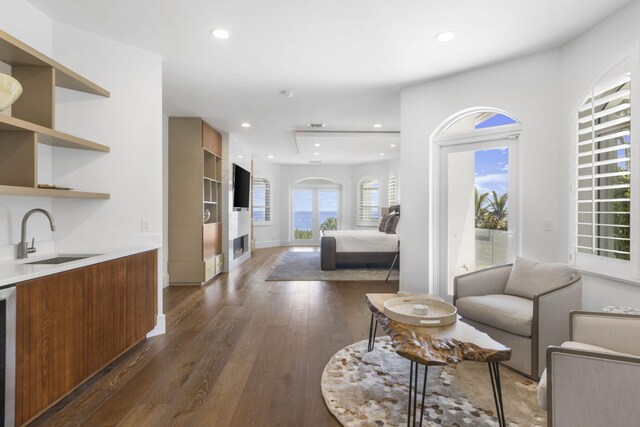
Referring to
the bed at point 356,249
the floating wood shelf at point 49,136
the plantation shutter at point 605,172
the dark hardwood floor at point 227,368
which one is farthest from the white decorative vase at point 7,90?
the bed at point 356,249

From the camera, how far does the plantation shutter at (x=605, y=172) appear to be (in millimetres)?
2318

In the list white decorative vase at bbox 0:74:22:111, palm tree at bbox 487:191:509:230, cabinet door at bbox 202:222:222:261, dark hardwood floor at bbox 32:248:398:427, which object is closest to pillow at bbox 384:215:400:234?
dark hardwood floor at bbox 32:248:398:427

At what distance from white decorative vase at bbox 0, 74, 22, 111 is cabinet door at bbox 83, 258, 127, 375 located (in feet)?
3.58

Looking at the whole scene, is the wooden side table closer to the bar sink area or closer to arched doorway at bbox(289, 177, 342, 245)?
the bar sink area

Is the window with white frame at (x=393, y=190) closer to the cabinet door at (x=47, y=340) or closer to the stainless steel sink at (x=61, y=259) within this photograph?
the stainless steel sink at (x=61, y=259)

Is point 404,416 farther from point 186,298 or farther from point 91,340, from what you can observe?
point 186,298

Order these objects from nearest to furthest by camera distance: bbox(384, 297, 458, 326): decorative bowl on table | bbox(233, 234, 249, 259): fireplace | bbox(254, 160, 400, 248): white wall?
bbox(384, 297, 458, 326): decorative bowl on table → bbox(233, 234, 249, 259): fireplace → bbox(254, 160, 400, 248): white wall

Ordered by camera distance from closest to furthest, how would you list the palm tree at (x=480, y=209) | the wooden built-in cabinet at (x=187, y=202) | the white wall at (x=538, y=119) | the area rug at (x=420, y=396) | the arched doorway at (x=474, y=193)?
the area rug at (x=420, y=396)
the white wall at (x=538, y=119)
the arched doorway at (x=474, y=193)
the palm tree at (x=480, y=209)
the wooden built-in cabinet at (x=187, y=202)

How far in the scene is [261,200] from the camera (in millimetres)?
9750

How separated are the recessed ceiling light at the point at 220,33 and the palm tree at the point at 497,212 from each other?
3151 millimetres

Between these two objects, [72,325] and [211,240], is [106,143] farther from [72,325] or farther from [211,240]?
[211,240]

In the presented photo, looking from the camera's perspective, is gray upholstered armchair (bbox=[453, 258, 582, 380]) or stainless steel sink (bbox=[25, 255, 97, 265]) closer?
gray upholstered armchair (bbox=[453, 258, 582, 380])

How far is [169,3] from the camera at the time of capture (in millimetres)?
2297

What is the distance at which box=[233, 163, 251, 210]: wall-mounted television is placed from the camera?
20.8 feet
